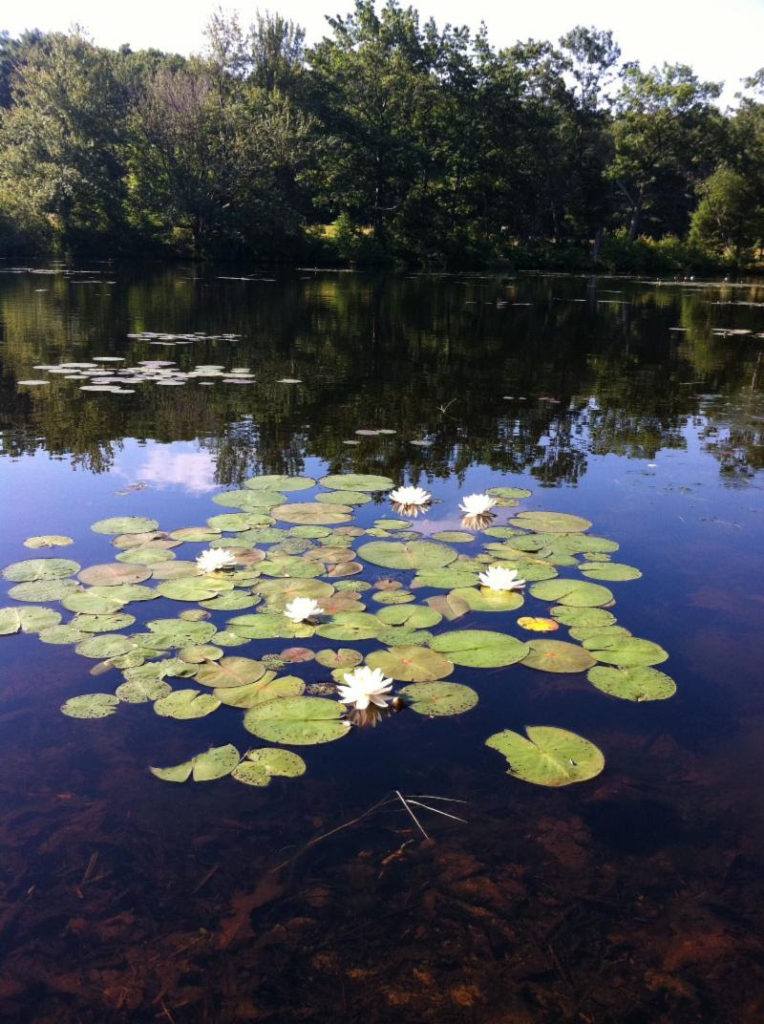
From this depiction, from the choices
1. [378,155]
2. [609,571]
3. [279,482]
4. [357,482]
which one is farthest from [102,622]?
[378,155]

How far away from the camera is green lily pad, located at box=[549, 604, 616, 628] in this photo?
8.13 feet

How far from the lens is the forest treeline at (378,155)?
25.0 m

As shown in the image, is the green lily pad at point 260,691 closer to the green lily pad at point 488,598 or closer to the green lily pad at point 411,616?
the green lily pad at point 411,616

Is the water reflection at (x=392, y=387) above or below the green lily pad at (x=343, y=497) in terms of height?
above

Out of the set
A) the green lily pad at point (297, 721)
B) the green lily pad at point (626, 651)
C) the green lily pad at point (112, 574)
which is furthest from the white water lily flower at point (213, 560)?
the green lily pad at point (626, 651)

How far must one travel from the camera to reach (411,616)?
97.4 inches

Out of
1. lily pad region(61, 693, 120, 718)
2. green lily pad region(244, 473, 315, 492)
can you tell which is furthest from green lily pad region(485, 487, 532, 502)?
lily pad region(61, 693, 120, 718)

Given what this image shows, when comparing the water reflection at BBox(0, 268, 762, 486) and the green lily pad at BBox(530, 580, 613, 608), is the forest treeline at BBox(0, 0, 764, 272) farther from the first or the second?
the green lily pad at BBox(530, 580, 613, 608)

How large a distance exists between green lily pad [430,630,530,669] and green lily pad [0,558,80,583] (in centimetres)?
134

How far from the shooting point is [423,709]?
6.64ft

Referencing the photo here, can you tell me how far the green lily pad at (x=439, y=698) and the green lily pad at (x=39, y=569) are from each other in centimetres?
135

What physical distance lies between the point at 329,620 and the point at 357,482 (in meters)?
1.45

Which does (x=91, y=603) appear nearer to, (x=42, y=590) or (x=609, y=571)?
(x=42, y=590)

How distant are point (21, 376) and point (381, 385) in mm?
2971
